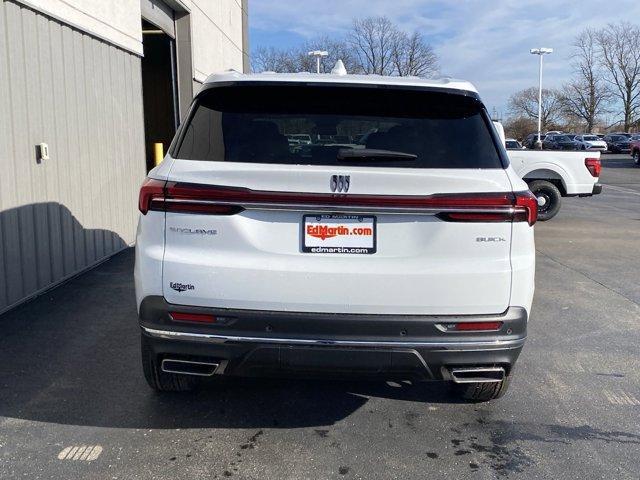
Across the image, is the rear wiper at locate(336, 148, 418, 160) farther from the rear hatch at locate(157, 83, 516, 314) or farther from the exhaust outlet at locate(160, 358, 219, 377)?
the exhaust outlet at locate(160, 358, 219, 377)

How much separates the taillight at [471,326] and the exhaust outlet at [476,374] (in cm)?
22

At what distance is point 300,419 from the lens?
3.66 m

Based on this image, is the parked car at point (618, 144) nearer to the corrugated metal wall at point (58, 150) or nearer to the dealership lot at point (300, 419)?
the corrugated metal wall at point (58, 150)

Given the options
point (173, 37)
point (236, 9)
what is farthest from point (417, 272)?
point (236, 9)

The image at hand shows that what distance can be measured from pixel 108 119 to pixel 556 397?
6435mm

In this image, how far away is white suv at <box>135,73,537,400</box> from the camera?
9.58ft

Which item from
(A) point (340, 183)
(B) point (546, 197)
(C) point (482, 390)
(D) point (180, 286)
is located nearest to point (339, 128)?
(A) point (340, 183)

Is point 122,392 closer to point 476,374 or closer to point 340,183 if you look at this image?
point 340,183

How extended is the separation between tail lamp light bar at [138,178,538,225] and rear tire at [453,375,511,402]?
122 cm

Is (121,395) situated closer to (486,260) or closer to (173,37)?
(486,260)

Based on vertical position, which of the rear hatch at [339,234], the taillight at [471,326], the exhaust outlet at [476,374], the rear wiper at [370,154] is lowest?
the exhaust outlet at [476,374]

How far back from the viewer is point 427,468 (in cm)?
314

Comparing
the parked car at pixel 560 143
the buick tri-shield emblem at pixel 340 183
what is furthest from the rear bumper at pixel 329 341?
the parked car at pixel 560 143

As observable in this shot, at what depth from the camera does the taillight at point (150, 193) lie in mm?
2982
